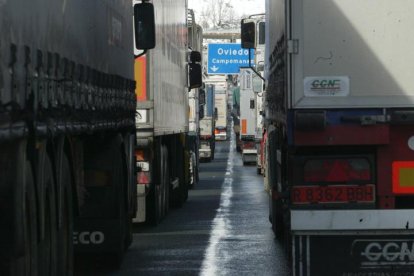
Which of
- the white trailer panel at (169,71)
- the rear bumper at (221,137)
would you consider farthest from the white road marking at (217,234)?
the rear bumper at (221,137)

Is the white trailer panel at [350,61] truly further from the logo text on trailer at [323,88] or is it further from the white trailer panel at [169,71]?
the white trailer panel at [169,71]

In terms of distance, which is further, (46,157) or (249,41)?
(249,41)

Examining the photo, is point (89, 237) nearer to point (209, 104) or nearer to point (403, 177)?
A: point (403, 177)

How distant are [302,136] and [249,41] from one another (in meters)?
6.97

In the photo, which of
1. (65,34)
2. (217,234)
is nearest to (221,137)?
(217,234)

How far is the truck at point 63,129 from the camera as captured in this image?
576 centimetres

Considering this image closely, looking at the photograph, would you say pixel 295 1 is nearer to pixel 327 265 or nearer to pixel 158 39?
pixel 327 265

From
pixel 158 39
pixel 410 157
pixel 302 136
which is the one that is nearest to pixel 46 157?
pixel 302 136

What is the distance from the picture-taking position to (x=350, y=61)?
26.8 ft

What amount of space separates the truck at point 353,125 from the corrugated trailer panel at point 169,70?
7.94 m

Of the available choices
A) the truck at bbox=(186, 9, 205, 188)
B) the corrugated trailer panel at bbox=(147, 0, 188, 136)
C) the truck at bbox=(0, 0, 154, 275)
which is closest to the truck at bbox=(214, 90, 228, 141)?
the truck at bbox=(186, 9, 205, 188)

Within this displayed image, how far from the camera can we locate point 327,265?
845 cm

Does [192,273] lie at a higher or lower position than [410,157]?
lower

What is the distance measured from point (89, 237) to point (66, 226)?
350 cm
